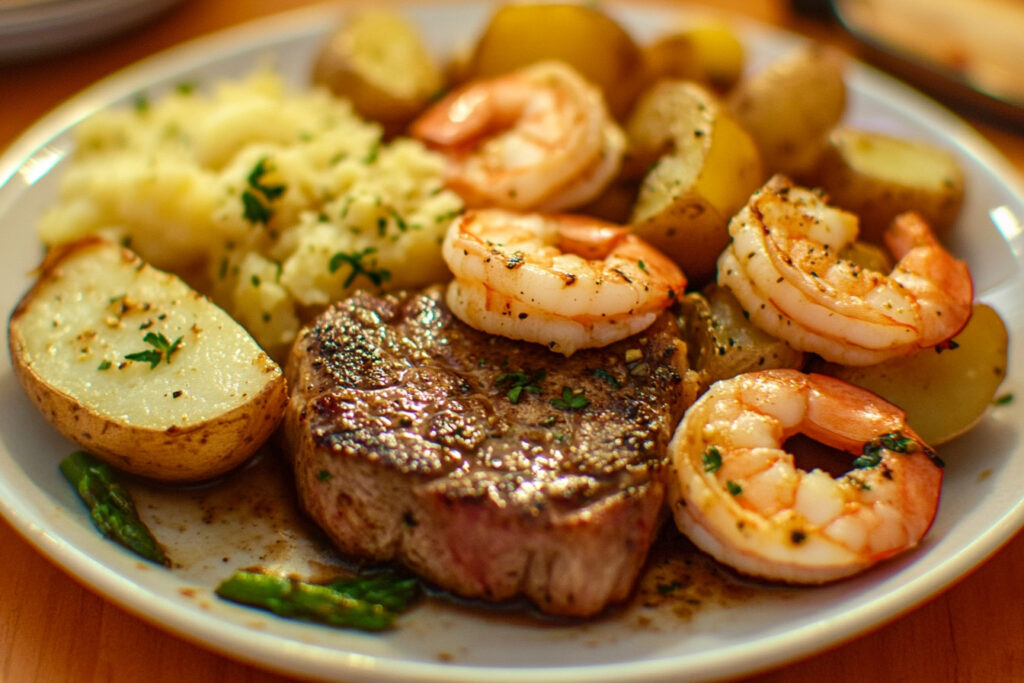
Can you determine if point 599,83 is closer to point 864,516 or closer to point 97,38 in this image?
point 864,516

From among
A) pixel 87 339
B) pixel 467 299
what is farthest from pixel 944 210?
pixel 87 339

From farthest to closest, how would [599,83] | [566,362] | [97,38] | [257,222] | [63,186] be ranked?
[97,38] → [599,83] → [63,186] → [257,222] → [566,362]

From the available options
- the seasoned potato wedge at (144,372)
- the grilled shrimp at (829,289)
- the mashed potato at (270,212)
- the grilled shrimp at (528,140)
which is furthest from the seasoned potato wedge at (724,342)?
the seasoned potato wedge at (144,372)

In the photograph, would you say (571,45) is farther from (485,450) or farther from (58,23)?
(58,23)

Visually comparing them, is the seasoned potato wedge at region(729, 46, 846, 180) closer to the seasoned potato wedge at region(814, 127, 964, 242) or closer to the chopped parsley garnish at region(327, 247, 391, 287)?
the seasoned potato wedge at region(814, 127, 964, 242)

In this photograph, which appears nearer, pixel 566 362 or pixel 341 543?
pixel 341 543

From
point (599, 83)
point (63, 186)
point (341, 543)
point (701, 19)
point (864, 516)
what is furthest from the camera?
point (701, 19)
